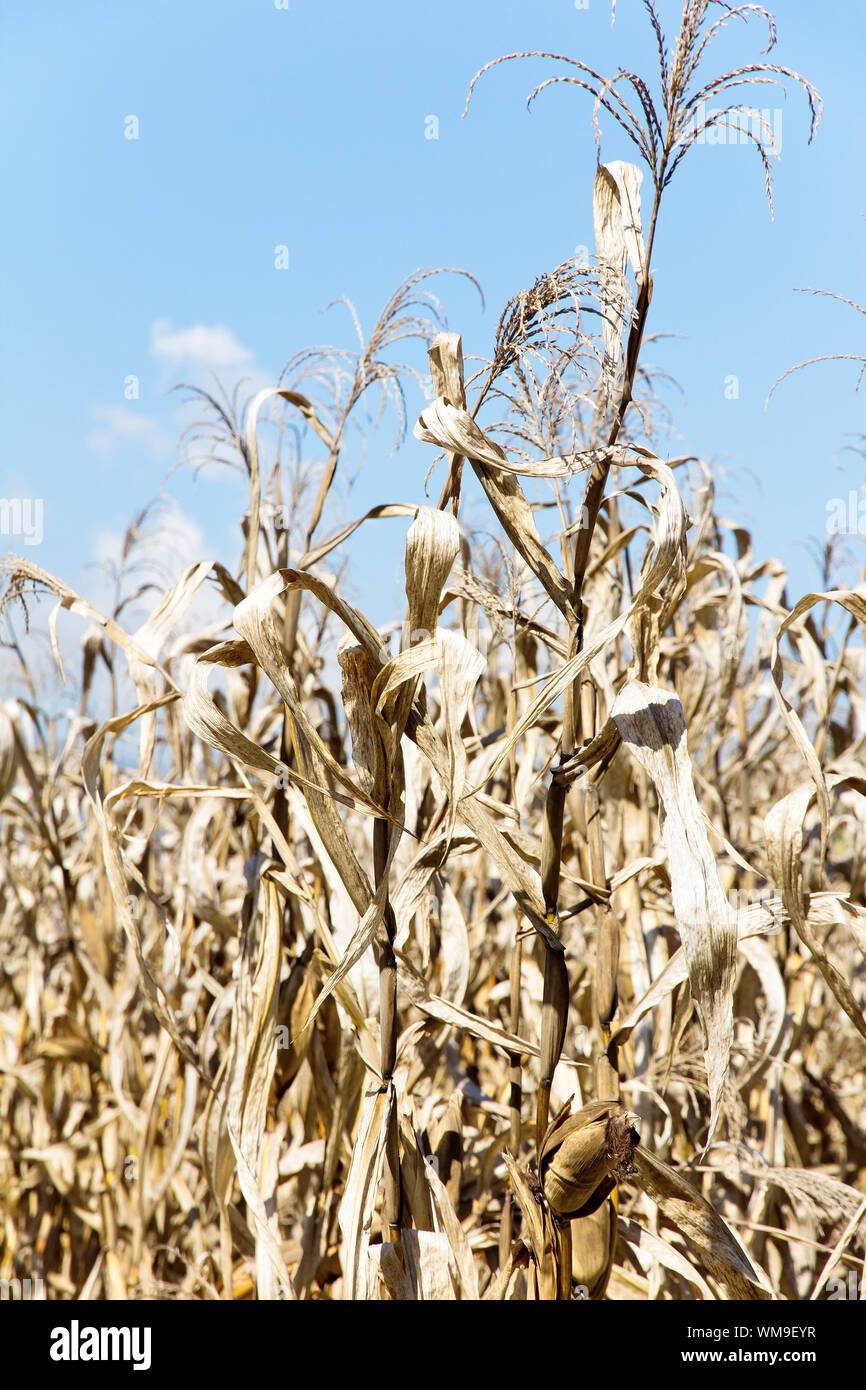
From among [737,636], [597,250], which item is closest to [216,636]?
[737,636]

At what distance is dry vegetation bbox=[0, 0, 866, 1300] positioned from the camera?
870mm

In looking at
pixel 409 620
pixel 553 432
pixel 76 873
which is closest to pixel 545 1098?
pixel 409 620

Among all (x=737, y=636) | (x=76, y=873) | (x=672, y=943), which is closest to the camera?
(x=737, y=636)

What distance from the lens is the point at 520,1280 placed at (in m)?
1.26

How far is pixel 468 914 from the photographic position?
7.60 feet

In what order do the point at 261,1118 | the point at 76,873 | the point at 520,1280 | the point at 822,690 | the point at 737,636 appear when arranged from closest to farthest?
the point at 261,1118 < the point at 520,1280 < the point at 737,636 < the point at 822,690 < the point at 76,873

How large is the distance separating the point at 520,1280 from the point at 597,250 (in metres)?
1.27

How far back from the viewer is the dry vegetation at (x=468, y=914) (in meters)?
0.87

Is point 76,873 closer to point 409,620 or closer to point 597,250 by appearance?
point 409,620
